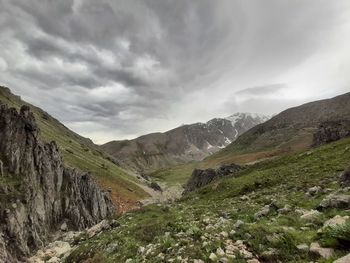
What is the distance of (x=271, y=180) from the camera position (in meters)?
39.5

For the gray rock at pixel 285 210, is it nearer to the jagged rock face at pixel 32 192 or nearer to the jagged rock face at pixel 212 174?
the jagged rock face at pixel 32 192

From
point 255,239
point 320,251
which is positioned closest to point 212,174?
point 255,239

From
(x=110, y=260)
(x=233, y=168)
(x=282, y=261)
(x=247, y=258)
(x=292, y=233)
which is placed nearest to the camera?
(x=282, y=261)

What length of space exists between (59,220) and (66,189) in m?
6.98

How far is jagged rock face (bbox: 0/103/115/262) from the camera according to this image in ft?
103

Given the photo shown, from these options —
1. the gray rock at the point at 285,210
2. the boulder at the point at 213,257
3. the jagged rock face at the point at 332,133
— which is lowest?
the gray rock at the point at 285,210

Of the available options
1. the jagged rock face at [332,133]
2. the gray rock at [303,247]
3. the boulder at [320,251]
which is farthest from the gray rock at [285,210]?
the jagged rock face at [332,133]

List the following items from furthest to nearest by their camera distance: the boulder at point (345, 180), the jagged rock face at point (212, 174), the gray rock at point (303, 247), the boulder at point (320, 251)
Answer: the jagged rock face at point (212, 174) < the boulder at point (345, 180) < the gray rock at point (303, 247) < the boulder at point (320, 251)

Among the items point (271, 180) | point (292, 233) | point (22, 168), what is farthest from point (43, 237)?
point (292, 233)

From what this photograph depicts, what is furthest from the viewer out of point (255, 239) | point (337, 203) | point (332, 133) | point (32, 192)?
point (332, 133)

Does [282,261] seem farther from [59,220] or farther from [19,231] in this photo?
[59,220]

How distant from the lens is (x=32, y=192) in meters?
38.8

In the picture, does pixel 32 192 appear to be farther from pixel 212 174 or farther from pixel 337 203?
pixel 212 174

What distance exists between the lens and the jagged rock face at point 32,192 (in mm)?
31531
